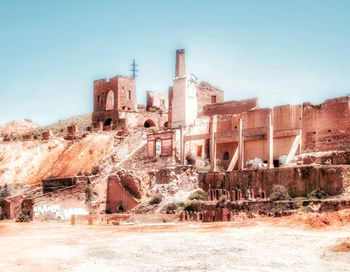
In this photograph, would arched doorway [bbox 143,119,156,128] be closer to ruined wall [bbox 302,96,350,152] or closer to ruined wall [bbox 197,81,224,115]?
ruined wall [bbox 197,81,224,115]

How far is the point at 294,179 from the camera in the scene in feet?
90.6

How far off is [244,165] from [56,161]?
1759 centimetres

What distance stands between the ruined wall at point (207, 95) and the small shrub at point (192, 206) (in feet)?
47.3

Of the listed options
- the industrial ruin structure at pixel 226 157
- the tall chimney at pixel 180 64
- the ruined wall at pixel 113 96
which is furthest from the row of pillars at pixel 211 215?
the tall chimney at pixel 180 64

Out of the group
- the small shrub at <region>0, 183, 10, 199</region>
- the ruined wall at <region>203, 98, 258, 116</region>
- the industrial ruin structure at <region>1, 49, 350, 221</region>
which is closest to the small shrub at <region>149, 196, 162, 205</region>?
the industrial ruin structure at <region>1, 49, 350, 221</region>

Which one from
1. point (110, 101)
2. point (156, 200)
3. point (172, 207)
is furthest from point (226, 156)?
point (110, 101)

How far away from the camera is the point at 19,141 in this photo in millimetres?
52062

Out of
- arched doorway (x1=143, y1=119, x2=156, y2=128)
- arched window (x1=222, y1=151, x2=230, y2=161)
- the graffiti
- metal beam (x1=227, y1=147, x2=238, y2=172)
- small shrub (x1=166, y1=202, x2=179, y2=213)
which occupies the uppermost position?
arched doorway (x1=143, y1=119, x2=156, y2=128)

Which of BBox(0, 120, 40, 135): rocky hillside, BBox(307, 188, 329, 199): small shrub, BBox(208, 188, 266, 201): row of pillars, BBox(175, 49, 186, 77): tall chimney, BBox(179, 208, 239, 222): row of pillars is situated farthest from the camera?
BBox(0, 120, 40, 135): rocky hillside

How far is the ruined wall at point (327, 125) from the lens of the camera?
31234 mm

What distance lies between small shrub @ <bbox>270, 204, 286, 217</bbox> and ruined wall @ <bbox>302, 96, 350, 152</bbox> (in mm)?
8014

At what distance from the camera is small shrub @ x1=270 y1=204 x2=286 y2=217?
24.7 m

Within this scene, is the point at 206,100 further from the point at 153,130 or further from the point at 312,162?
the point at 312,162

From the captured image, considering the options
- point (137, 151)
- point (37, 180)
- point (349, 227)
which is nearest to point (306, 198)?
point (349, 227)
